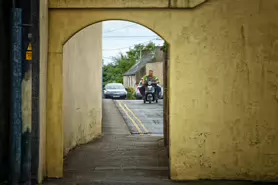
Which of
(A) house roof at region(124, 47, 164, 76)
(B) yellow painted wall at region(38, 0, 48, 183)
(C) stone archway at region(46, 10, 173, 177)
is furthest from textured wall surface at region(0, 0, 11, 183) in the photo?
(A) house roof at region(124, 47, 164, 76)

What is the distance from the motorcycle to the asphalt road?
968mm

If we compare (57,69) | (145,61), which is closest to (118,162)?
(57,69)

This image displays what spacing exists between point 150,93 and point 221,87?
18.0 metres

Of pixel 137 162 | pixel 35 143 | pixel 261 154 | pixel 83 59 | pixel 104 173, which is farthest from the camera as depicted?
pixel 83 59

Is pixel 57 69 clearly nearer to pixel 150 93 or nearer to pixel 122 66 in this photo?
pixel 150 93


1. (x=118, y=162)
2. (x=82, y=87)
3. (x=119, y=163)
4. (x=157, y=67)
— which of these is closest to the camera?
(x=119, y=163)

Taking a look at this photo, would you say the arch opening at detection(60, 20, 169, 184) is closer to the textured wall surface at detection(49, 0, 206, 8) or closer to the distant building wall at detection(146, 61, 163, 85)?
the textured wall surface at detection(49, 0, 206, 8)

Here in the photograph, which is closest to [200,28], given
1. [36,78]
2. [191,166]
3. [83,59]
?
[191,166]

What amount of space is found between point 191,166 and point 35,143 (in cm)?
281

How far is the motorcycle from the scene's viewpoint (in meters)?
25.6

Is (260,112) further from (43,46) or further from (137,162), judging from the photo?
(43,46)

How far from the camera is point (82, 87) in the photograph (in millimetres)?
13211

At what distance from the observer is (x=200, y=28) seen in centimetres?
850

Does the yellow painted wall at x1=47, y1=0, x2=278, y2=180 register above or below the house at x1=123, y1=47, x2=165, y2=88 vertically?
below
